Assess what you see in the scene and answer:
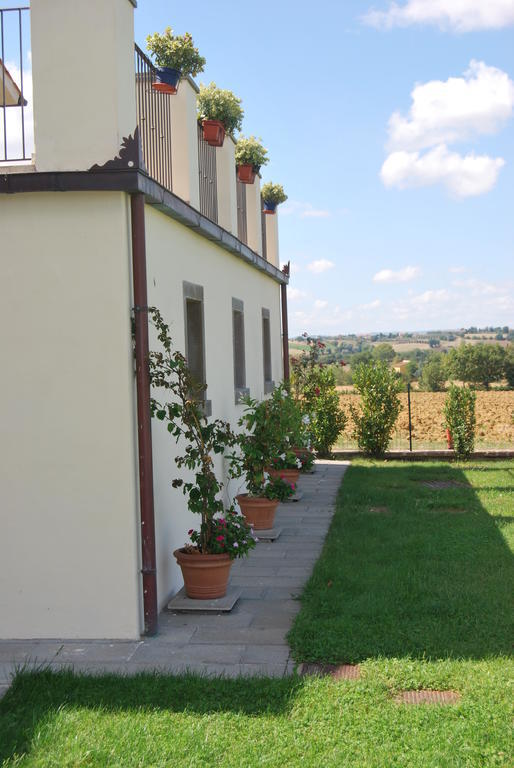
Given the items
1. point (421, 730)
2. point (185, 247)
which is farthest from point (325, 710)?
point (185, 247)

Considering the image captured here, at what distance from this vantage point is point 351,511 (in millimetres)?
10305

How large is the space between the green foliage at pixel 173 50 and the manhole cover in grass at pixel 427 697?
5511mm

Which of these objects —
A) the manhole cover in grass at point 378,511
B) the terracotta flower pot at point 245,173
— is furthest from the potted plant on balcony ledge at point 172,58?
the manhole cover in grass at point 378,511

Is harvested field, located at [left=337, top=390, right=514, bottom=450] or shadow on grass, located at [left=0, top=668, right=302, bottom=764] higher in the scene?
shadow on grass, located at [left=0, top=668, right=302, bottom=764]

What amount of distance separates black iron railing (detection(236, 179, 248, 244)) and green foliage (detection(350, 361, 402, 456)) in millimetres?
4520

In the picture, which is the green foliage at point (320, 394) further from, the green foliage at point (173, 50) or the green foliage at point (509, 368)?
the green foliage at point (509, 368)

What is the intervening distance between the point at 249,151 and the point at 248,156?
7 cm

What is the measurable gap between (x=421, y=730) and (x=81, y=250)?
3.61m

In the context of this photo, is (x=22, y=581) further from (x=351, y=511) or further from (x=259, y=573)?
(x=351, y=511)

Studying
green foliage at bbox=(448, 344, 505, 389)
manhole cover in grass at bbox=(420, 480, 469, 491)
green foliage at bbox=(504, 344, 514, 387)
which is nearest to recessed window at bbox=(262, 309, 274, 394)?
manhole cover in grass at bbox=(420, 480, 469, 491)

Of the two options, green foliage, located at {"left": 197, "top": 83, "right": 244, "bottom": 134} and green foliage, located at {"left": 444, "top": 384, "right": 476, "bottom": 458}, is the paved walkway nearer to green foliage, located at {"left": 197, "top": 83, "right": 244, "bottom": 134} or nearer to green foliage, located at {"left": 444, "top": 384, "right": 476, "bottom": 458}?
green foliage, located at {"left": 197, "top": 83, "right": 244, "bottom": 134}

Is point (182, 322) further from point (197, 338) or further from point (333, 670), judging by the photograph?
point (333, 670)

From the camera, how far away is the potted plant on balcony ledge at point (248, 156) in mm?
12008

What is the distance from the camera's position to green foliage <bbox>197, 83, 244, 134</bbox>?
30.8 ft
